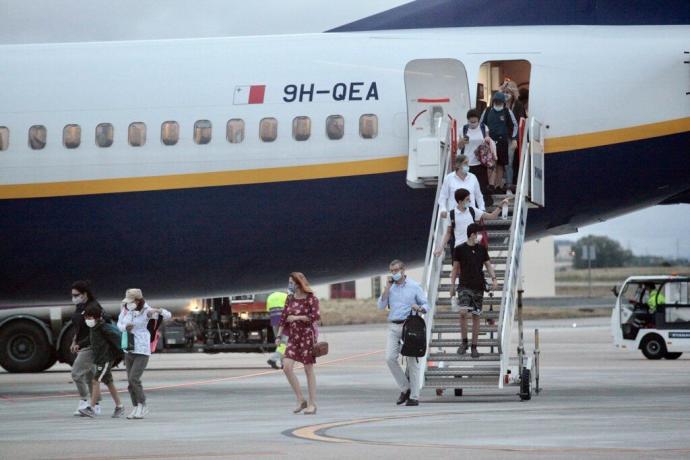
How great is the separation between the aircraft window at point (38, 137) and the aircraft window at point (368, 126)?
569cm

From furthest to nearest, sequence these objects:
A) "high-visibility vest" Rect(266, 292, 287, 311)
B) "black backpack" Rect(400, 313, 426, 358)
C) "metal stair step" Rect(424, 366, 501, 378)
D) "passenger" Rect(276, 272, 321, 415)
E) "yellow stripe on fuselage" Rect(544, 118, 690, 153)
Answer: "high-visibility vest" Rect(266, 292, 287, 311) < "yellow stripe on fuselage" Rect(544, 118, 690, 153) < "metal stair step" Rect(424, 366, 501, 378) < "black backpack" Rect(400, 313, 426, 358) < "passenger" Rect(276, 272, 321, 415)

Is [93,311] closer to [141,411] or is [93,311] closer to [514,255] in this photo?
[141,411]

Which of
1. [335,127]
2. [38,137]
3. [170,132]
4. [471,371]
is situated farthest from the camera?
[38,137]

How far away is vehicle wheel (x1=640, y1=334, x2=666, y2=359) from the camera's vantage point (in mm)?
39969

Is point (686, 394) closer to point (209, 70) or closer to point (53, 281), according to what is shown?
point (209, 70)

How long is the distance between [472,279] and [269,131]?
4813 millimetres

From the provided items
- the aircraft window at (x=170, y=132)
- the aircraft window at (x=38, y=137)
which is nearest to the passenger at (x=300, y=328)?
the aircraft window at (x=170, y=132)

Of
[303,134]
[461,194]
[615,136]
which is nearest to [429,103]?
[303,134]

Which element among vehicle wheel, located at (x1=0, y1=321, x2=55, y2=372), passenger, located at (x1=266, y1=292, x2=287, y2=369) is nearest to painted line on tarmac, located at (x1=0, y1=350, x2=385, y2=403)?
passenger, located at (x1=266, y1=292, x2=287, y2=369)

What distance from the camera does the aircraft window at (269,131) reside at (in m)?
26.2

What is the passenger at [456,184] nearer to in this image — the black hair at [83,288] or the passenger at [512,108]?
the passenger at [512,108]

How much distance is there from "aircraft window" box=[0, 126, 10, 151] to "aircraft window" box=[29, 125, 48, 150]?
1.37ft

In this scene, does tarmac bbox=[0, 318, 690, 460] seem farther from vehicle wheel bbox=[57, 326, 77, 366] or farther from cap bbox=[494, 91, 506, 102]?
cap bbox=[494, 91, 506, 102]

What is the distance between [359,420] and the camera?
20516 millimetres
